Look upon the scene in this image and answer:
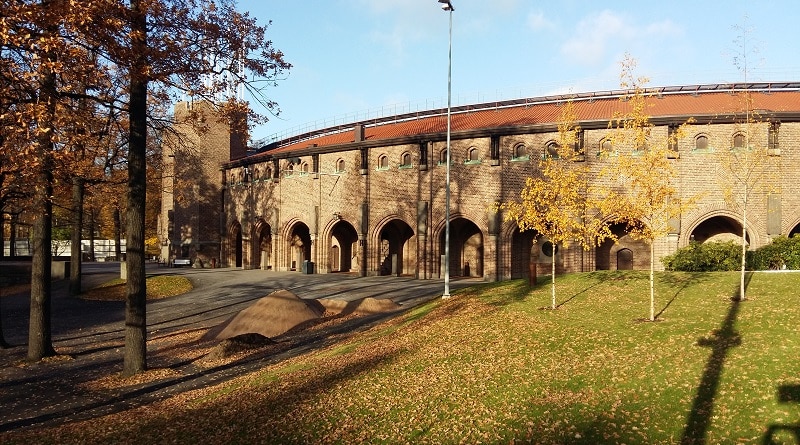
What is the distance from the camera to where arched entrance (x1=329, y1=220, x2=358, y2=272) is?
40750 millimetres

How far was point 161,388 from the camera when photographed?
11141mm

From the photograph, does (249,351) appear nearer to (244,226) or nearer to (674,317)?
(674,317)

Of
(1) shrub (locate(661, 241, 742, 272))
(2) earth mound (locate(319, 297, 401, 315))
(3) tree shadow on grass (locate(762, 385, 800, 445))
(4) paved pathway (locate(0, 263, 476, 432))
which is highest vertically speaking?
(1) shrub (locate(661, 241, 742, 272))

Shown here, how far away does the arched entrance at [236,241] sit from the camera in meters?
45.5

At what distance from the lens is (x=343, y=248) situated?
135ft

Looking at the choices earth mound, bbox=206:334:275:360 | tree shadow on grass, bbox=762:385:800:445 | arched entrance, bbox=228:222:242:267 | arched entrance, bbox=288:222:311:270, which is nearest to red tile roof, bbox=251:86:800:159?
arched entrance, bbox=288:222:311:270

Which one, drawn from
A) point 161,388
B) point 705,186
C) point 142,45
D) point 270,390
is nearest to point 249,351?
point 161,388

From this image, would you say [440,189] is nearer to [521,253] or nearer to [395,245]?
[521,253]

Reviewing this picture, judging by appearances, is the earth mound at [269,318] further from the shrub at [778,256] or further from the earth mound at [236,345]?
the shrub at [778,256]

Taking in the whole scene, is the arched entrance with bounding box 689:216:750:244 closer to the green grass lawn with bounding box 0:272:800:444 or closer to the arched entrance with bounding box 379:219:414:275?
the green grass lawn with bounding box 0:272:800:444

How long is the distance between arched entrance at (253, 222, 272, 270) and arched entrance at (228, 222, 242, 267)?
239 centimetres

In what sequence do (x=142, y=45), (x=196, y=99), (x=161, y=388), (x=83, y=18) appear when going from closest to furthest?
(x=83, y=18) → (x=142, y=45) → (x=161, y=388) → (x=196, y=99)

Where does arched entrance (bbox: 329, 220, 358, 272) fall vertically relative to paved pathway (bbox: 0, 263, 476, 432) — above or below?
above

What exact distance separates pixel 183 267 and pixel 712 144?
132ft
